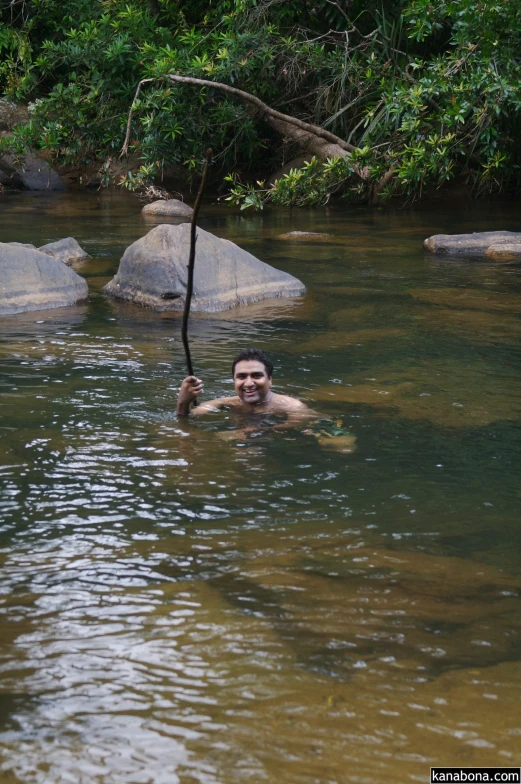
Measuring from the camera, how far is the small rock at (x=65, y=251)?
12.7 m

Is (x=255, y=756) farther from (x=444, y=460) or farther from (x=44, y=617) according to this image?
(x=444, y=460)

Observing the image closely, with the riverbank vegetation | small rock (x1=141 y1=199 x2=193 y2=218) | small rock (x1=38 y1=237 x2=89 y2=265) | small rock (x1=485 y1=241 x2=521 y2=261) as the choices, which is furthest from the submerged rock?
small rock (x1=38 y1=237 x2=89 y2=265)

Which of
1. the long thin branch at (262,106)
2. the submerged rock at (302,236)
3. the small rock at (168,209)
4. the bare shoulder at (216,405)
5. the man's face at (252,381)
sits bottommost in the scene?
the bare shoulder at (216,405)

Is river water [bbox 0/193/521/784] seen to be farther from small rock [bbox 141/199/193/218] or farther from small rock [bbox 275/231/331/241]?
small rock [bbox 141/199/193/218]

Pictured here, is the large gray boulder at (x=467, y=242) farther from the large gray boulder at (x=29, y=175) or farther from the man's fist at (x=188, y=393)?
the large gray boulder at (x=29, y=175)

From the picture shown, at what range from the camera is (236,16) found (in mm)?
16984

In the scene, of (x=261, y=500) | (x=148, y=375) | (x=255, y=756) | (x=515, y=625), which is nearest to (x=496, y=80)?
(x=148, y=375)

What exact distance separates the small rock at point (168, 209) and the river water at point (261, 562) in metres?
8.79

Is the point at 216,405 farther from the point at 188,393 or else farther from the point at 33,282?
the point at 33,282

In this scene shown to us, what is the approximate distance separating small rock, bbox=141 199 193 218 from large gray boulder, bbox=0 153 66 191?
4.58 metres

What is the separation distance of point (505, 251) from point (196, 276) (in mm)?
5167

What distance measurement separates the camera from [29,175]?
21.9 meters

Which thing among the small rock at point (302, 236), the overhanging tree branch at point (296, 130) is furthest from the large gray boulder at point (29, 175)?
the small rock at point (302, 236)

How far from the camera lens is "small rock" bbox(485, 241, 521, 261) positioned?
44.4ft
